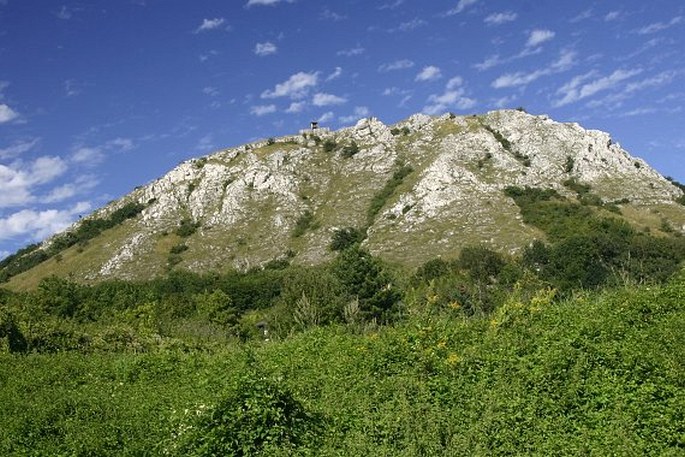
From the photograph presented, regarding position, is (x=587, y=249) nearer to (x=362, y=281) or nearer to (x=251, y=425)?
(x=362, y=281)

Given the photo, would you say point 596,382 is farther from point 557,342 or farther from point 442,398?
point 442,398

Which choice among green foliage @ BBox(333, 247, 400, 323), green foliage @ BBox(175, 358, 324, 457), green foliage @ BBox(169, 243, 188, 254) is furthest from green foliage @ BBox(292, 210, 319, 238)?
green foliage @ BBox(175, 358, 324, 457)

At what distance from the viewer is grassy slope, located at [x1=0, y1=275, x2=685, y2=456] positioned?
9.95 m

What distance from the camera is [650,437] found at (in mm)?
9352

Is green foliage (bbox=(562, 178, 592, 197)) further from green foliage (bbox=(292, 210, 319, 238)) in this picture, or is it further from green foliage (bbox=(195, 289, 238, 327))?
green foliage (bbox=(195, 289, 238, 327))

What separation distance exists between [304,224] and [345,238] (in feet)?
48.1

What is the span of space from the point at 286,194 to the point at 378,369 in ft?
382

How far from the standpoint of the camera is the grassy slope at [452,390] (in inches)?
392

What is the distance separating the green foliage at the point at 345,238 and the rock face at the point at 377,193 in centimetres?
173

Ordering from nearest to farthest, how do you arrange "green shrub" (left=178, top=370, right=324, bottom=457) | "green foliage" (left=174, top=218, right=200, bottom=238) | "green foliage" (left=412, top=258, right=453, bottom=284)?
"green shrub" (left=178, top=370, right=324, bottom=457)
"green foliage" (left=412, top=258, right=453, bottom=284)
"green foliage" (left=174, top=218, right=200, bottom=238)

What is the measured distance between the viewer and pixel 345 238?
107m

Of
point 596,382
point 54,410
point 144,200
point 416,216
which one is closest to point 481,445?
point 596,382

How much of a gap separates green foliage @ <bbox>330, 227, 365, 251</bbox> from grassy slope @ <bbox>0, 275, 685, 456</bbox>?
86806 mm

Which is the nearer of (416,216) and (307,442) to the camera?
(307,442)
